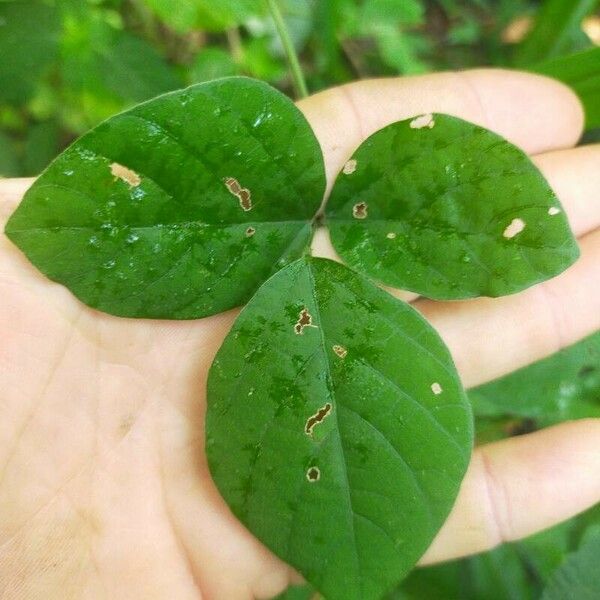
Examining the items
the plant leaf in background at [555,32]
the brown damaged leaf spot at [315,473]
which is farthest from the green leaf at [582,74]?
the brown damaged leaf spot at [315,473]

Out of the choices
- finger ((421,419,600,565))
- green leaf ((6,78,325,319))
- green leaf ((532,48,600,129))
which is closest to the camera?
green leaf ((6,78,325,319))

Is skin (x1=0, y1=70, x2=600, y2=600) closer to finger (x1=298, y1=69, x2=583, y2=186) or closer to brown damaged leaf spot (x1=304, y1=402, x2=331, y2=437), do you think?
finger (x1=298, y1=69, x2=583, y2=186)

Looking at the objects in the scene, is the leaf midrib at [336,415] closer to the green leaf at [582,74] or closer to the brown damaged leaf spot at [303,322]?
the brown damaged leaf spot at [303,322]

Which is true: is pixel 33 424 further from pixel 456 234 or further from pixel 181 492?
pixel 456 234

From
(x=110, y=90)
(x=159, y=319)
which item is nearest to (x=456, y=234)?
(x=159, y=319)

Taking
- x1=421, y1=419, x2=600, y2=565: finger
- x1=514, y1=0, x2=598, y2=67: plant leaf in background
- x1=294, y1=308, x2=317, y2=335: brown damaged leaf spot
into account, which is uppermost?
x1=514, y1=0, x2=598, y2=67: plant leaf in background

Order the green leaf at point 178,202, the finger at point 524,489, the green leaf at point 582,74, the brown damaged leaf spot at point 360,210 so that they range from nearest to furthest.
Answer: the green leaf at point 178,202, the brown damaged leaf spot at point 360,210, the finger at point 524,489, the green leaf at point 582,74

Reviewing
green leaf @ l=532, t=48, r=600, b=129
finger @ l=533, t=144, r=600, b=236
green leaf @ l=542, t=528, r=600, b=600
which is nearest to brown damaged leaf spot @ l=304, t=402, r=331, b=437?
green leaf @ l=542, t=528, r=600, b=600

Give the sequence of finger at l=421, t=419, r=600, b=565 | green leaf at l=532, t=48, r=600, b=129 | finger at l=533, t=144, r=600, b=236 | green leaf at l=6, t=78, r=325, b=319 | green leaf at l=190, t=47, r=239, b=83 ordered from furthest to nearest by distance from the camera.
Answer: green leaf at l=190, t=47, r=239, b=83 < green leaf at l=532, t=48, r=600, b=129 < finger at l=533, t=144, r=600, b=236 < finger at l=421, t=419, r=600, b=565 < green leaf at l=6, t=78, r=325, b=319
